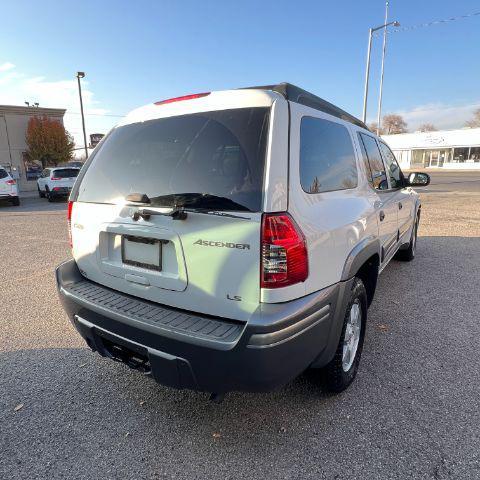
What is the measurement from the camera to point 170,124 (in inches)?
88.5

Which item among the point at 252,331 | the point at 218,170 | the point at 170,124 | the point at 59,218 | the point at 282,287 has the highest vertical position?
the point at 170,124

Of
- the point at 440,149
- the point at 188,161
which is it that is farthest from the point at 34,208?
the point at 440,149

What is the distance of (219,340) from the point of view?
178cm

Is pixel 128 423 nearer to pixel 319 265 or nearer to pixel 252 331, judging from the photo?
pixel 252 331

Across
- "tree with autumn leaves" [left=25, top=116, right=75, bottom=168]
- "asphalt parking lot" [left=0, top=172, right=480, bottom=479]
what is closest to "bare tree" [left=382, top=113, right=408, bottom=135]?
"tree with autumn leaves" [left=25, top=116, right=75, bottom=168]

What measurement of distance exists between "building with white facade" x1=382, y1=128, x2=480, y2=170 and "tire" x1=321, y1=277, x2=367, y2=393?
1858 inches

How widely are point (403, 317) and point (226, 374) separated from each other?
2657 millimetres

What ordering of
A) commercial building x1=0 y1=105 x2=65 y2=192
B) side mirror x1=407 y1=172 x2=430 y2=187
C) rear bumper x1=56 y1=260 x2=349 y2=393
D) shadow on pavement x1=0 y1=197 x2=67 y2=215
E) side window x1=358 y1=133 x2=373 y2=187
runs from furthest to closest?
commercial building x1=0 y1=105 x2=65 y2=192 < shadow on pavement x1=0 y1=197 x2=67 y2=215 < side mirror x1=407 y1=172 x2=430 y2=187 < side window x1=358 y1=133 x2=373 y2=187 < rear bumper x1=56 y1=260 x2=349 y2=393

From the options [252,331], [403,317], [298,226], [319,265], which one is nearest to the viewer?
[252,331]

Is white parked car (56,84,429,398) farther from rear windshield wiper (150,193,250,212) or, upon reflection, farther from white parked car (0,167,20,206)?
white parked car (0,167,20,206)

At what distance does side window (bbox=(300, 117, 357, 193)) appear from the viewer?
6.71ft

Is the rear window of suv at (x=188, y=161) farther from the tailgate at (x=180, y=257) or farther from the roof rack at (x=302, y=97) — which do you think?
the roof rack at (x=302, y=97)

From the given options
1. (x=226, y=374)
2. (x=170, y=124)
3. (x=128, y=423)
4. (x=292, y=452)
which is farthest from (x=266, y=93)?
(x=128, y=423)

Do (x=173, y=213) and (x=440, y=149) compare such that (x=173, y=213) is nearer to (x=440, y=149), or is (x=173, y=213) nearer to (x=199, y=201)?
(x=199, y=201)
